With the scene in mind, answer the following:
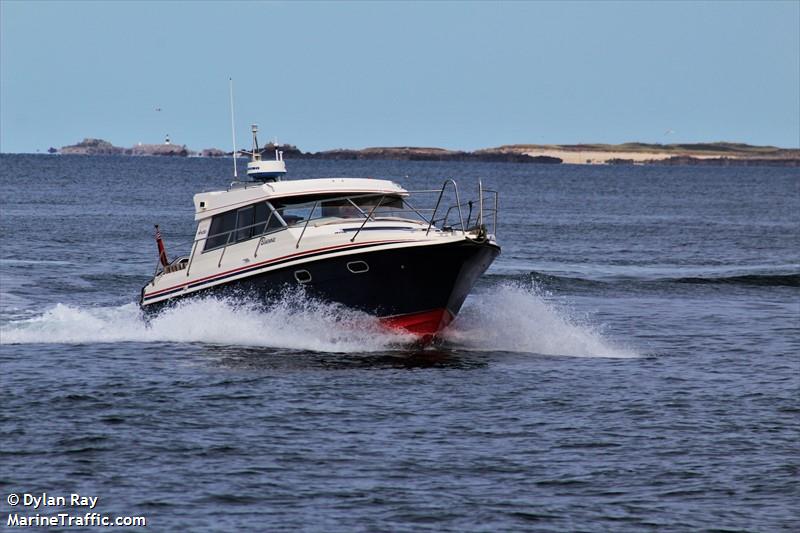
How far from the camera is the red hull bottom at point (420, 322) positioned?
2077 centimetres

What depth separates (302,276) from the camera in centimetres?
2052

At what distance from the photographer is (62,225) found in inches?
2093

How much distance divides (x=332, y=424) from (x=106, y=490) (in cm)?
365

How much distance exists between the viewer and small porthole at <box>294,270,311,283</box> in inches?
Answer: 806

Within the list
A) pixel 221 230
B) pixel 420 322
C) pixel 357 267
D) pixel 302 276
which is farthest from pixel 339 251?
pixel 221 230

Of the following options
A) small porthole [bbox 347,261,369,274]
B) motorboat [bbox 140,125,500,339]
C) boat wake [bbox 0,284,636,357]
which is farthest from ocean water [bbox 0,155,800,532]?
small porthole [bbox 347,261,369,274]

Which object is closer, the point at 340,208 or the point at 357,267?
the point at 357,267

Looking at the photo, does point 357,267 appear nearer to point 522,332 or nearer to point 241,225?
point 241,225

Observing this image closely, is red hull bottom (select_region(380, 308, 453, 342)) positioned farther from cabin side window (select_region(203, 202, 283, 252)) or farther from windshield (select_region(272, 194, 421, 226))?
cabin side window (select_region(203, 202, 283, 252))

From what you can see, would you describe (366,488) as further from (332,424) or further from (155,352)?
(155,352)

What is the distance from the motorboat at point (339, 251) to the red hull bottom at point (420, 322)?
0.7 inches

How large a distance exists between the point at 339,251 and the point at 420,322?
1.95 m

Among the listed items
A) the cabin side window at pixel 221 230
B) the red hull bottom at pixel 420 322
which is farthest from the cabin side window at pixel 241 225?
the red hull bottom at pixel 420 322

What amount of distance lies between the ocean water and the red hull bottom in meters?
0.23
